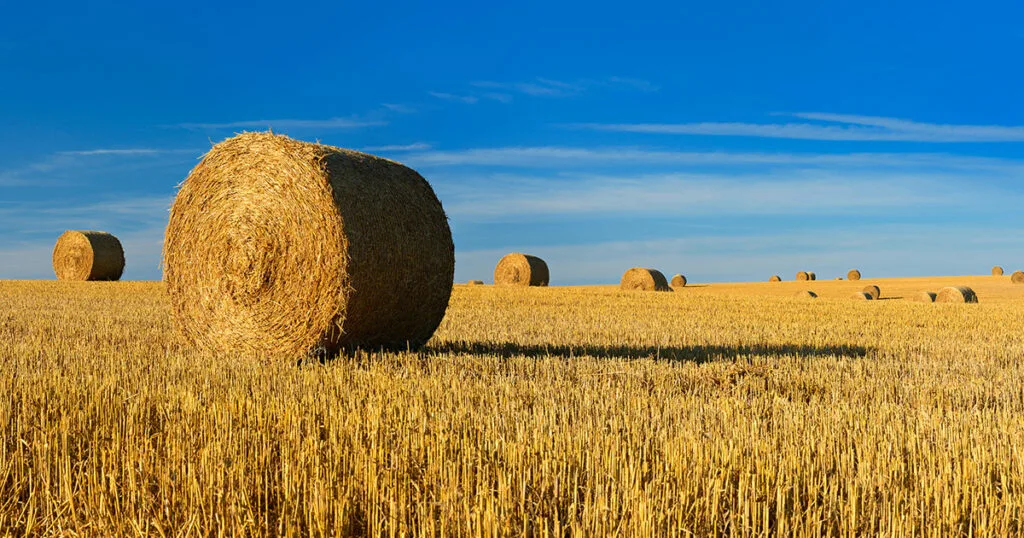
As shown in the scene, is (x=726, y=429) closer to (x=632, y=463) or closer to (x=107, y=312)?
(x=632, y=463)

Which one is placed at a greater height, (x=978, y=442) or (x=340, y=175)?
(x=340, y=175)

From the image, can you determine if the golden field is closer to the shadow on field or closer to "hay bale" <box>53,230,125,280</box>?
the shadow on field

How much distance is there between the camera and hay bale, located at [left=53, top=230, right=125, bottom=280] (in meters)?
26.2

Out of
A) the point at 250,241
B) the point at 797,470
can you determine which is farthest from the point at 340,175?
the point at 797,470

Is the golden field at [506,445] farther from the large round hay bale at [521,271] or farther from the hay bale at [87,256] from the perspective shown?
the hay bale at [87,256]

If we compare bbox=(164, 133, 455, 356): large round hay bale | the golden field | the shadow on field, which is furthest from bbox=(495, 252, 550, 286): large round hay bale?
the golden field

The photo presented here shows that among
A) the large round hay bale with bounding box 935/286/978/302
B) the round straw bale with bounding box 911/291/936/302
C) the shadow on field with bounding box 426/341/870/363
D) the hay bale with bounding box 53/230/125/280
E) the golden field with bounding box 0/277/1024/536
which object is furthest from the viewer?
the round straw bale with bounding box 911/291/936/302

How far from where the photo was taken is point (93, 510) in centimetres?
327

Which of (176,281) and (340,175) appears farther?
(176,281)

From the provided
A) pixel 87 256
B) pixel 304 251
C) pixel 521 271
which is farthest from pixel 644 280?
pixel 304 251

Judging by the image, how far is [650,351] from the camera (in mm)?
8906

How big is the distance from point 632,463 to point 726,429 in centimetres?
107

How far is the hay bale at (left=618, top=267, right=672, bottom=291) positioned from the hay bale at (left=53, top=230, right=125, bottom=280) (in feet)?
54.4

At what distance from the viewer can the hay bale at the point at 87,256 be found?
86.1 feet
